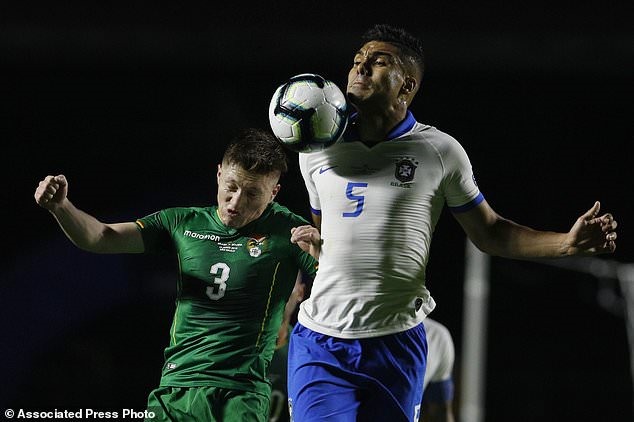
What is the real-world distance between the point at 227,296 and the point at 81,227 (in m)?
0.70

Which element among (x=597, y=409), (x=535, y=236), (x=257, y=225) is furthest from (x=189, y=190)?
(x=535, y=236)

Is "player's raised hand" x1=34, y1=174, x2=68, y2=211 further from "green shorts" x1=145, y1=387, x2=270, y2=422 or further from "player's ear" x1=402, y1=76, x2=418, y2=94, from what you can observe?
"player's ear" x1=402, y1=76, x2=418, y2=94

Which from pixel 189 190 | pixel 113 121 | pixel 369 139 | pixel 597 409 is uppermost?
pixel 113 121

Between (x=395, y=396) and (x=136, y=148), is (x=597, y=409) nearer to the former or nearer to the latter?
(x=136, y=148)

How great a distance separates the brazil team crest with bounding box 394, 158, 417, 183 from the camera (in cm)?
400

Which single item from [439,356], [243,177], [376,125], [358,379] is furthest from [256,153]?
[439,356]

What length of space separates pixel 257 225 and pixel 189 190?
9.32 metres

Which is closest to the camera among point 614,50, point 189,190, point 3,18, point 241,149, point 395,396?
point 395,396

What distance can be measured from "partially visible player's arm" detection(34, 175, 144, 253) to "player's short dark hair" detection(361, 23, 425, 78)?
1358mm

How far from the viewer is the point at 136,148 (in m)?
15.3

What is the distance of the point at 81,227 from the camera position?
4.30 meters

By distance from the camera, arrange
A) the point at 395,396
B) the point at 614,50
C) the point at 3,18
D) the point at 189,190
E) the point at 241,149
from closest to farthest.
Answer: the point at 395,396 → the point at 241,149 → the point at 189,190 → the point at 3,18 → the point at 614,50

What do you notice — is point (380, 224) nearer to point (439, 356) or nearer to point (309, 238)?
point (309, 238)

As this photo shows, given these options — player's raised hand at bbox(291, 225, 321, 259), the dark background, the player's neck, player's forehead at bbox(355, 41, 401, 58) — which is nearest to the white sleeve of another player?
player's raised hand at bbox(291, 225, 321, 259)
